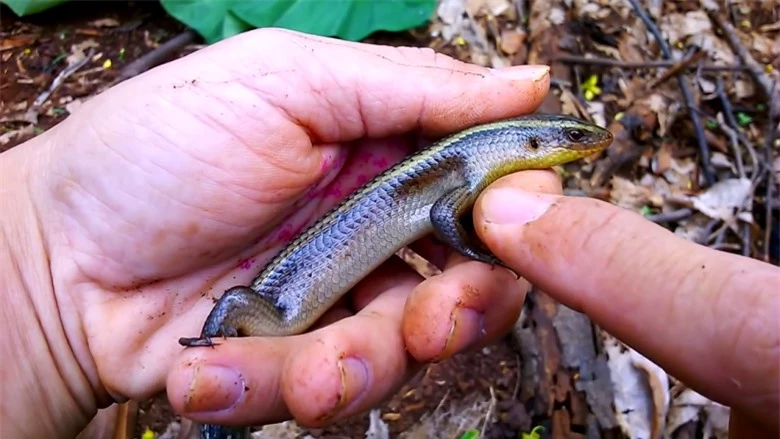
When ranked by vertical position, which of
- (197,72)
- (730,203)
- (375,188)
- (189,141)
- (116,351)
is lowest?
(730,203)

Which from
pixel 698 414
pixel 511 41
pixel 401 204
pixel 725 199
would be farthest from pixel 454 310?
pixel 511 41

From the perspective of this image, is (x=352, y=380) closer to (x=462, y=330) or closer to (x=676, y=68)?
(x=462, y=330)

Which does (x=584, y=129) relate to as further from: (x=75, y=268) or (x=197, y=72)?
(x=75, y=268)

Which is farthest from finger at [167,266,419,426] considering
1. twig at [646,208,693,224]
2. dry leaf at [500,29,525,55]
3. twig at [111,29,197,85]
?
dry leaf at [500,29,525,55]

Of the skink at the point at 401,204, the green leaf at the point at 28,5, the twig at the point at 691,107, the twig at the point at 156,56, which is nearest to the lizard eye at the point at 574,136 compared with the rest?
the skink at the point at 401,204

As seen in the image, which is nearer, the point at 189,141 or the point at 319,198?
the point at 189,141

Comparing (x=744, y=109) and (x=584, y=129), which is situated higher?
(x=584, y=129)

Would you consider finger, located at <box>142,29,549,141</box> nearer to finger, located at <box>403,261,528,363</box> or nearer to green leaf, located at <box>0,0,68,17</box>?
finger, located at <box>403,261,528,363</box>

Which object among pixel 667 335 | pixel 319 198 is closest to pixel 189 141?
pixel 319 198
